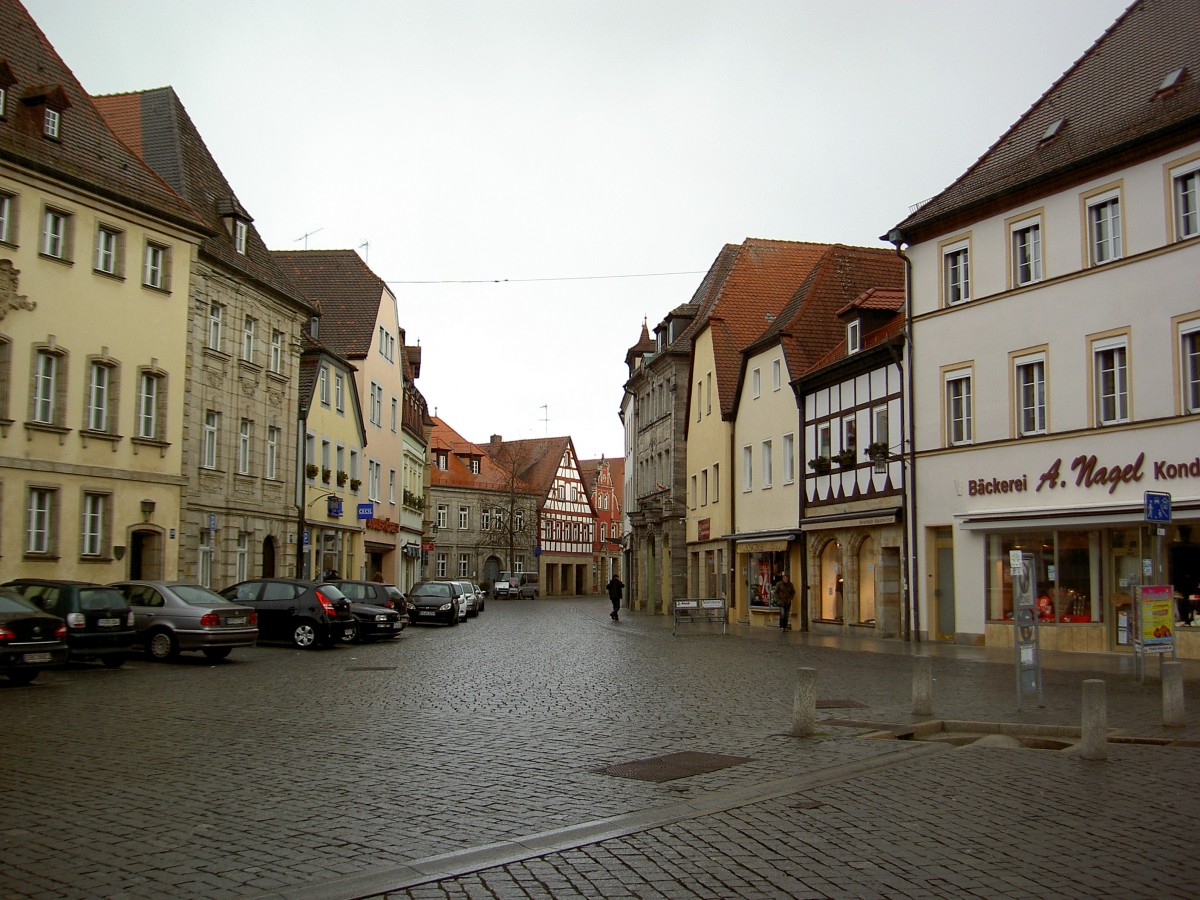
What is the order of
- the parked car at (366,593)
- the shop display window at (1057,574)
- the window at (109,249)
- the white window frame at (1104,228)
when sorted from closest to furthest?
the white window frame at (1104,228)
the shop display window at (1057,574)
the window at (109,249)
the parked car at (366,593)

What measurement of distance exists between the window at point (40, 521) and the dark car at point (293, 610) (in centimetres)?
416

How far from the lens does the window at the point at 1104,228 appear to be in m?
25.0

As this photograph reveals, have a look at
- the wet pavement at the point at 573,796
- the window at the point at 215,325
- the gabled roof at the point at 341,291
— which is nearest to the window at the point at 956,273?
the wet pavement at the point at 573,796

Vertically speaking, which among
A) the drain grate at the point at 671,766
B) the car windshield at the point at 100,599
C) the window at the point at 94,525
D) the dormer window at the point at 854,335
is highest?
the dormer window at the point at 854,335

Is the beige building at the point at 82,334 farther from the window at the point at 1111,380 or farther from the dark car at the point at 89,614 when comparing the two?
the window at the point at 1111,380

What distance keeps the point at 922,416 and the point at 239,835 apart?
84.4 ft

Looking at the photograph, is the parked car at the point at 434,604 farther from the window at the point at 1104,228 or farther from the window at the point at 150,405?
the window at the point at 1104,228

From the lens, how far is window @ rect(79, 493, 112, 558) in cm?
2845

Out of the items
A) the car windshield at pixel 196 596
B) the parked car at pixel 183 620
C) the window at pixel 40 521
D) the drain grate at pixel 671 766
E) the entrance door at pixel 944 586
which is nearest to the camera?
the drain grate at pixel 671 766

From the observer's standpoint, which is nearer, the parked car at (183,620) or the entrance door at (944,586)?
the parked car at (183,620)

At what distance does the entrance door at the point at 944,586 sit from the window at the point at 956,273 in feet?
19.2

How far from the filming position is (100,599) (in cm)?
2111

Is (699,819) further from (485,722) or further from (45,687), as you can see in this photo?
(45,687)

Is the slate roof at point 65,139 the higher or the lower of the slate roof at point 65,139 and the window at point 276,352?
the higher
